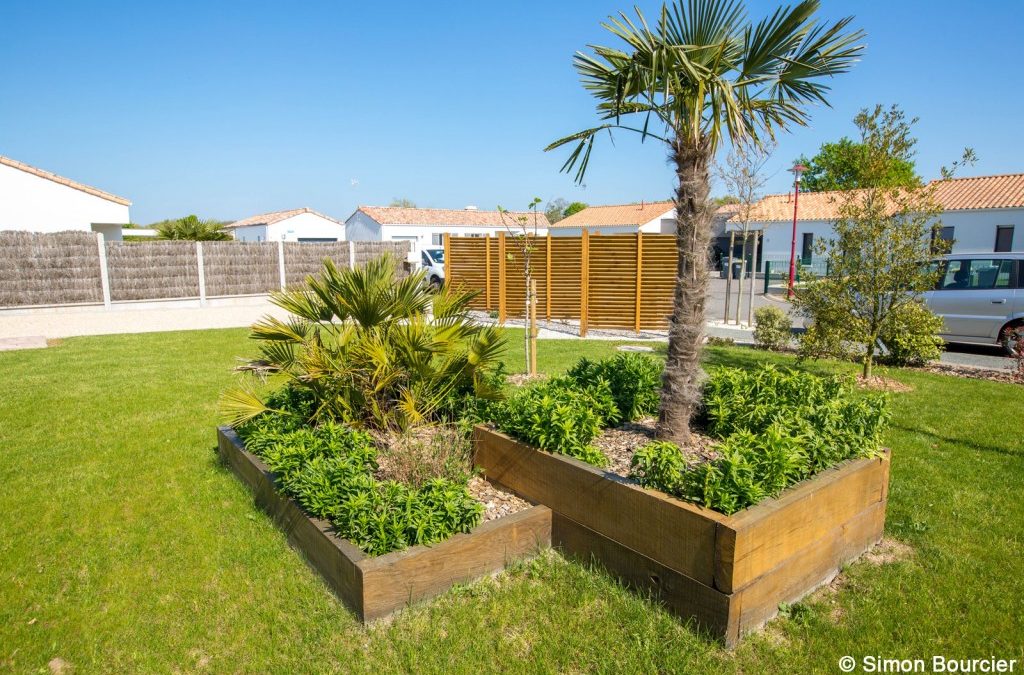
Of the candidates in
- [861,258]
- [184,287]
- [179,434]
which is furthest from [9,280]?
[861,258]

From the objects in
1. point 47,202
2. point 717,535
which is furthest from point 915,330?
point 47,202

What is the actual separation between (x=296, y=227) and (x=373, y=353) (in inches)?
1989

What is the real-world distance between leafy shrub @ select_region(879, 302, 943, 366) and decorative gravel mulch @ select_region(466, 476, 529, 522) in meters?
6.40

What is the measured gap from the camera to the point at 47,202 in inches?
970

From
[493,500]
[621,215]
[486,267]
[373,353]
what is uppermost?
[621,215]

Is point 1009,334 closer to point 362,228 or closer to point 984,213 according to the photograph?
point 984,213

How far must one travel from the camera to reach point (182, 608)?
11.2 feet

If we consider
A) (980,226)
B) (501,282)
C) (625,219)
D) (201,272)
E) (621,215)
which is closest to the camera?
(501,282)

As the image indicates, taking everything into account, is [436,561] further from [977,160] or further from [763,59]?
[977,160]

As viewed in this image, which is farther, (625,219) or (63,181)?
(625,219)

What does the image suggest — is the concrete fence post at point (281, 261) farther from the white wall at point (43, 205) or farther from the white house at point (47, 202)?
the white wall at point (43, 205)

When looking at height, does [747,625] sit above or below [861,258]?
below

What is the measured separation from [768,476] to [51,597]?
4.02 m

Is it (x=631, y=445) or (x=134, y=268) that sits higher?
(x=134, y=268)
